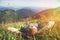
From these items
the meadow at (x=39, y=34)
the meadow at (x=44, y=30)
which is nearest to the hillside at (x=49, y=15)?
the meadow at (x=44, y=30)

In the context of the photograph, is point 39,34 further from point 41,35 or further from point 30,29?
point 30,29

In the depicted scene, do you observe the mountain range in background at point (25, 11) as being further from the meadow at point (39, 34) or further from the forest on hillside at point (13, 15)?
the meadow at point (39, 34)

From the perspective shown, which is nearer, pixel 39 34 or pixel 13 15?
pixel 39 34

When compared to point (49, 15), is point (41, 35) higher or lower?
lower

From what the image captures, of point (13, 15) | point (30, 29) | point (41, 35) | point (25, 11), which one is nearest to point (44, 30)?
point (41, 35)

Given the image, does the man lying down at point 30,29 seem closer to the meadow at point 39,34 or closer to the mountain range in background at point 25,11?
the meadow at point 39,34

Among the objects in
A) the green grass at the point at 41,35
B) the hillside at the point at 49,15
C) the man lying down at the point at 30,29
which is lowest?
the green grass at the point at 41,35

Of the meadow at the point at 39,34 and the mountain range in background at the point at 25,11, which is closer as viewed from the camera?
the meadow at the point at 39,34

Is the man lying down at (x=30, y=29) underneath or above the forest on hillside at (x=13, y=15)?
underneath

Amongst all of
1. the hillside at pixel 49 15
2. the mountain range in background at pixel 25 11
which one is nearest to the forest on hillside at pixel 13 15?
the mountain range in background at pixel 25 11

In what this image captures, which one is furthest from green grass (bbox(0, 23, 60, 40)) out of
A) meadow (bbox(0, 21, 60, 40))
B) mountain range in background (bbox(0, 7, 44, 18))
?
mountain range in background (bbox(0, 7, 44, 18))

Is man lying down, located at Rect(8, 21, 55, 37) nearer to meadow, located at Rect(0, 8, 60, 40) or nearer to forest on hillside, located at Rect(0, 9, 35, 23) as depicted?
meadow, located at Rect(0, 8, 60, 40)

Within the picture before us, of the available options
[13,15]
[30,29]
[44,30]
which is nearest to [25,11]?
[13,15]

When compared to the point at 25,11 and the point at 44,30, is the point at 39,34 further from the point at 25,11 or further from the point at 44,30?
the point at 25,11
